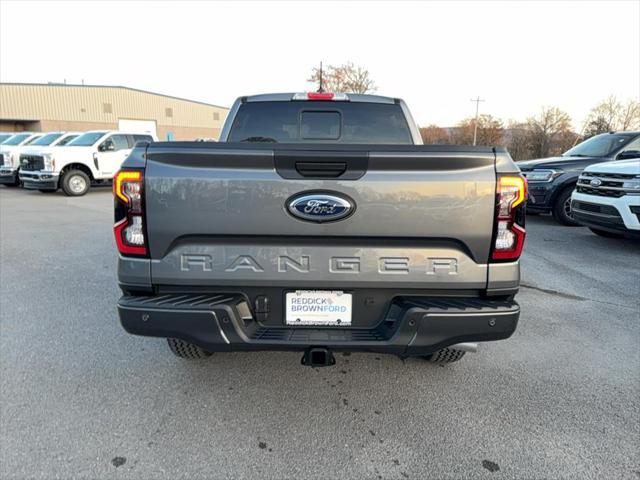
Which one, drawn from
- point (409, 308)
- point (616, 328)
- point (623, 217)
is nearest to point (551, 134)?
point (623, 217)

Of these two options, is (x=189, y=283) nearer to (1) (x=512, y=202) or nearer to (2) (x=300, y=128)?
(1) (x=512, y=202)

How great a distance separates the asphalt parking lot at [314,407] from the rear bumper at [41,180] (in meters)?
10.5

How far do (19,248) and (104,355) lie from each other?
15.6ft

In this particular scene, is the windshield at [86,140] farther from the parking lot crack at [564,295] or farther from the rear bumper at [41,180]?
the parking lot crack at [564,295]

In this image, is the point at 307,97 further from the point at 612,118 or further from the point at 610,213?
the point at 612,118

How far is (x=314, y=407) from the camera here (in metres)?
Answer: 2.61

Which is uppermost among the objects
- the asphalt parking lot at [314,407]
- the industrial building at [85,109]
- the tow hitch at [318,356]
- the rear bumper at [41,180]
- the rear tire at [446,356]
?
the industrial building at [85,109]

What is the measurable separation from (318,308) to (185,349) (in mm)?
1208

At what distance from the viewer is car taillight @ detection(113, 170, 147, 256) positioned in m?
2.09

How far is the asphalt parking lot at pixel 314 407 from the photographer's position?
214cm

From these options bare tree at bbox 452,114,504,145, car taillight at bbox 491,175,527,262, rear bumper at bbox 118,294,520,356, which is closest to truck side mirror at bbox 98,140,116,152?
rear bumper at bbox 118,294,520,356

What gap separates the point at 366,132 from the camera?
12.2 ft

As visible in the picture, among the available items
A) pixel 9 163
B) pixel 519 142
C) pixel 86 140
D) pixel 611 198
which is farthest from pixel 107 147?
pixel 519 142

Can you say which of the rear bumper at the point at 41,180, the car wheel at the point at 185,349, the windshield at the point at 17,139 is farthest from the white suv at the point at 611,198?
the windshield at the point at 17,139
